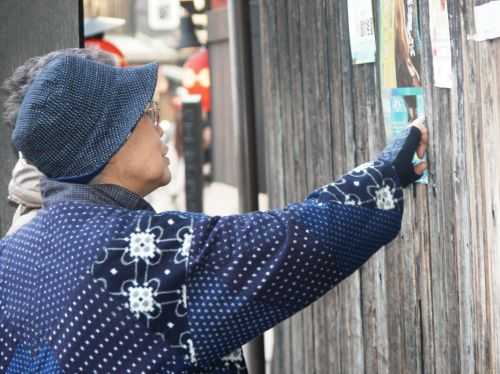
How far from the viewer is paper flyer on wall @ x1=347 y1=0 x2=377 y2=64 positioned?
383 centimetres

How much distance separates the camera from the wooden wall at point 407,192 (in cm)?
302

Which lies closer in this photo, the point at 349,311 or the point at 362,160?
the point at 362,160

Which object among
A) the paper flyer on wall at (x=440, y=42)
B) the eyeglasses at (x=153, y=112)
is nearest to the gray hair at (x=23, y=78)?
the eyeglasses at (x=153, y=112)

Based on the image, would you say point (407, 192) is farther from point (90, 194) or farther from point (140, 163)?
point (90, 194)

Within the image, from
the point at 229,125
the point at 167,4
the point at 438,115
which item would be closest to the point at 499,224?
the point at 438,115

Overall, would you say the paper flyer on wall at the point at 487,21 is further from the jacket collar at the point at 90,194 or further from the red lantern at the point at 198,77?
the red lantern at the point at 198,77

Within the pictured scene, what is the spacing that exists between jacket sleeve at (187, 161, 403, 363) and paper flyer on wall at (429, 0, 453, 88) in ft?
2.60

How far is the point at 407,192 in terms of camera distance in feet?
11.9

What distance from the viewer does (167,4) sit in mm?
22875

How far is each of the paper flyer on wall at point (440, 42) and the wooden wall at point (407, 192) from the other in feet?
0.14

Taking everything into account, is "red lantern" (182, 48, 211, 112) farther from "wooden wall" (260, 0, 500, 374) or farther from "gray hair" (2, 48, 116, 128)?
"gray hair" (2, 48, 116, 128)

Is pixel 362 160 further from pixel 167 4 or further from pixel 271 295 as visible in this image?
pixel 167 4

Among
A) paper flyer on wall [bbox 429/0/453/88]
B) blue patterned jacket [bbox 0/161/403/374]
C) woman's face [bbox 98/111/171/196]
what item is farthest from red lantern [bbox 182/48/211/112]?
blue patterned jacket [bbox 0/161/403/374]

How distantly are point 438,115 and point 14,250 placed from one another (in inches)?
56.7
